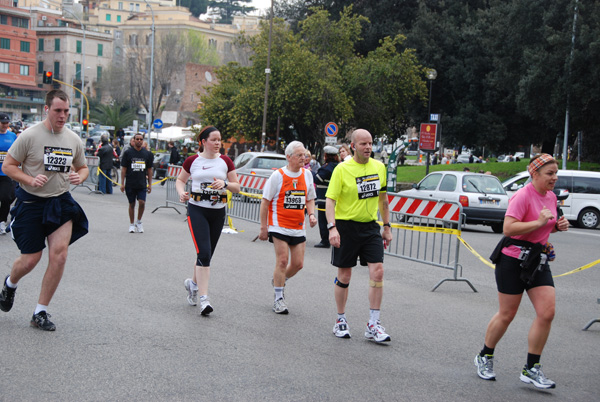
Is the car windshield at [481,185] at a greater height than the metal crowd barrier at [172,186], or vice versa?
the car windshield at [481,185]

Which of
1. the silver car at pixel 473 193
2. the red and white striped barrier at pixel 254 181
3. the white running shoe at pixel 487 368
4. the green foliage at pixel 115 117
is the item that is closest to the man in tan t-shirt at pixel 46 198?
the white running shoe at pixel 487 368

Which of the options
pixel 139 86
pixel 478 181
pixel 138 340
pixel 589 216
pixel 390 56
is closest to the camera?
pixel 138 340

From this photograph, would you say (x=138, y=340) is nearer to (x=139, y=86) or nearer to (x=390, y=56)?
(x=390, y=56)

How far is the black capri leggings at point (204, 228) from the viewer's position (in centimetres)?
761

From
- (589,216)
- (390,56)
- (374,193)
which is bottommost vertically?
(589,216)

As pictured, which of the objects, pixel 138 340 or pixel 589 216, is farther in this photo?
pixel 589 216

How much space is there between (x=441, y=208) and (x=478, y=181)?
9.19 m

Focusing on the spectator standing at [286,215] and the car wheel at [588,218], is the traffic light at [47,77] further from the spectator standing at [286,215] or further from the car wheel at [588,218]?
the spectator standing at [286,215]

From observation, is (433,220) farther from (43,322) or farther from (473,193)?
(473,193)

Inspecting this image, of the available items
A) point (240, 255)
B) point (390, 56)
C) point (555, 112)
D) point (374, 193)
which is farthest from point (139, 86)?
point (374, 193)

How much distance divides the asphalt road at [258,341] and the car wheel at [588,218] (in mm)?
12747

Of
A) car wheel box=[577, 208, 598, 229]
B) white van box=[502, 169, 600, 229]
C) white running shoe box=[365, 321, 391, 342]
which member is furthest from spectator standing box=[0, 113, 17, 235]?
car wheel box=[577, 208, 598, 229]

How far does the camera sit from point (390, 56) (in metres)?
41.9

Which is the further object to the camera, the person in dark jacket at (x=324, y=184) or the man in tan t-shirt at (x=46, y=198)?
the person in dark jacket at (x=324, y=184)
